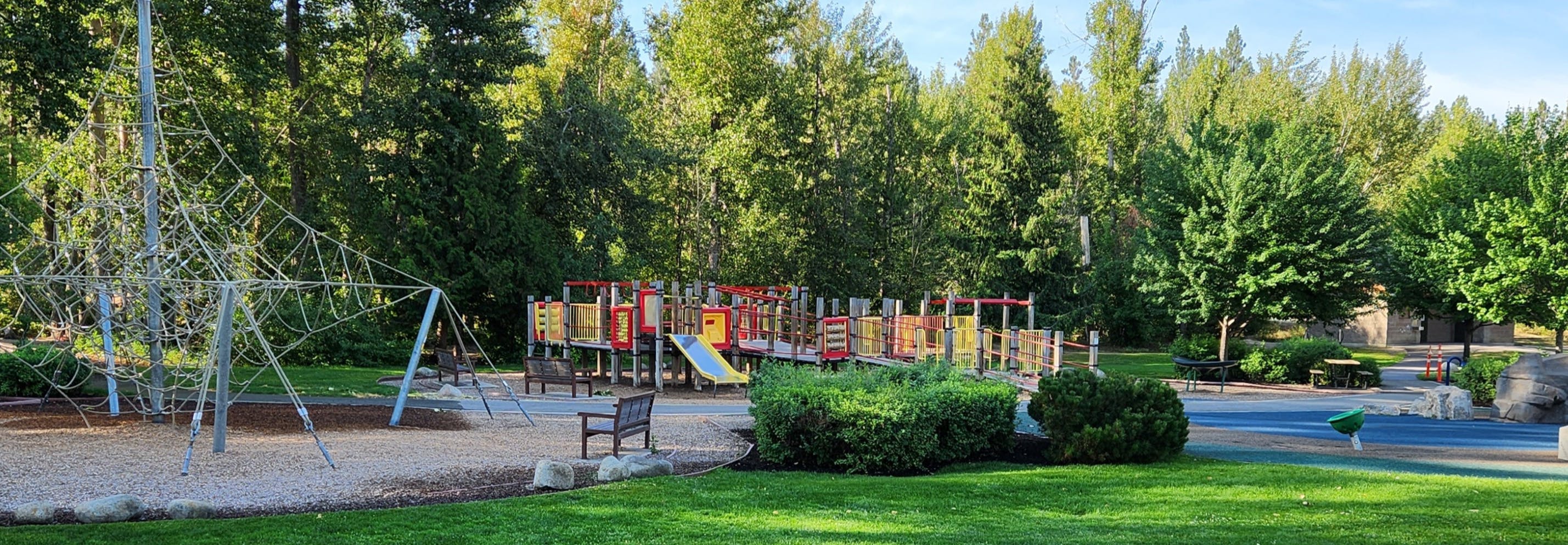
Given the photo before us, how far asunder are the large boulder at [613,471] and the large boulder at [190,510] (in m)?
3.45

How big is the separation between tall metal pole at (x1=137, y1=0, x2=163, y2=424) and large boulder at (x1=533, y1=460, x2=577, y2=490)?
275 inches

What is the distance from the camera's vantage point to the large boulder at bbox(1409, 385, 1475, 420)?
18156 mm

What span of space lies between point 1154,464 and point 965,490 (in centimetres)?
296

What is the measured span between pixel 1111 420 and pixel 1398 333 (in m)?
42.0

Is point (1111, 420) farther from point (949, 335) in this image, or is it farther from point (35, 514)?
point (35, 514)

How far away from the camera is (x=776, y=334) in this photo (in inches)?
915

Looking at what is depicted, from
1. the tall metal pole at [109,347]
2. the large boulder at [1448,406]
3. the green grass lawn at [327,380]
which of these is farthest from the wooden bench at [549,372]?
the large boulder at [1448,406]

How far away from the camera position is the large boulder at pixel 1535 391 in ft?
59.0

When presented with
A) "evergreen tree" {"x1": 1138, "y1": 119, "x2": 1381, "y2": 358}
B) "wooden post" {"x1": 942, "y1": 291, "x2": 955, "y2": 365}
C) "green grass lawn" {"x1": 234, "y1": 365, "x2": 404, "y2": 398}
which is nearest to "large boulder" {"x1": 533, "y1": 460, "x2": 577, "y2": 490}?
"green grass lawn" {"x1": 234, "y1": 365, "x2": 404, "y2": 398}

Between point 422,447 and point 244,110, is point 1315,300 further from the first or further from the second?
point 244,110

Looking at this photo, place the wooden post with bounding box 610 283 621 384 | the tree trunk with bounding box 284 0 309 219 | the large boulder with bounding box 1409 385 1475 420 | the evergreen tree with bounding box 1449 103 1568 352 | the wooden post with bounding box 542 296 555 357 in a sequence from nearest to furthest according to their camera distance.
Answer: the large boulder with bounding box 1409 385 1475 420, the wooden post with bounding box 610 283 621 384, the wooden post with bounding box 542 296 555 357, the evergreen tree with bounding box 1449 103 1568 352, the tree trunk with bounding box 284 0 309 219

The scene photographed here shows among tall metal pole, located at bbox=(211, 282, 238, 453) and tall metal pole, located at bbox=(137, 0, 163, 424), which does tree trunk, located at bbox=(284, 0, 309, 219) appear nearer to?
tall metal pole, located at bbox=(137, 0, 163, 424)

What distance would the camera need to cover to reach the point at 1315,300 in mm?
26188

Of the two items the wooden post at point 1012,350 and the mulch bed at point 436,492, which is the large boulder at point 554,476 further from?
the wooden post at point 1012,350
